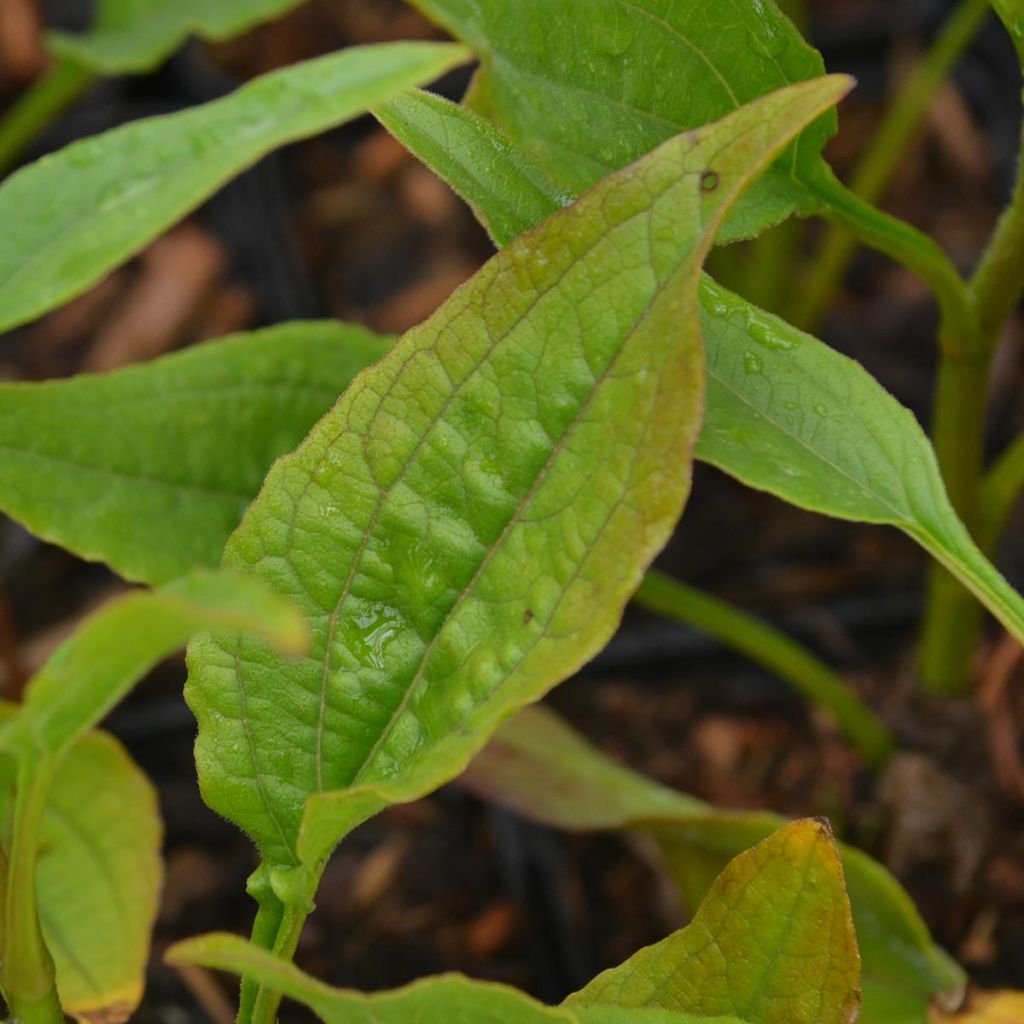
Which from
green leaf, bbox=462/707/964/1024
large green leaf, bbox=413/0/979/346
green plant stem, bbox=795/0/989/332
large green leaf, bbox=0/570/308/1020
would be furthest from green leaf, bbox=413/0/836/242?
green plant stem, bbox=795/0/989/332

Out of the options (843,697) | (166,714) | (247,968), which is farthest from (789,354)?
(166,714)

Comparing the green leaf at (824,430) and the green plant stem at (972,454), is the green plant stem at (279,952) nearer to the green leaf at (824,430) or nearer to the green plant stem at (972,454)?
the green leaf at (824,430)

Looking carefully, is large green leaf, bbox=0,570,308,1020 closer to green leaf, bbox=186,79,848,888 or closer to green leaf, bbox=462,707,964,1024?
green leaf, bbox=186,79,848,888

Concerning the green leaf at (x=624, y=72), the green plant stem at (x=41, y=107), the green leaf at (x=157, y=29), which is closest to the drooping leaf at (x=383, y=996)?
the green leaf at (x=624, y=72)

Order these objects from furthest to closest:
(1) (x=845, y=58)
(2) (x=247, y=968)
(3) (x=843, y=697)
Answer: (1) (x=845, y=58) → (3) (x=843, y=697) → (2) (x=247, y=968)

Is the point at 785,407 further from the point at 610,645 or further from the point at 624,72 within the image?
the point at 610,645

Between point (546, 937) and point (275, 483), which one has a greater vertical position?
point (275, 483)

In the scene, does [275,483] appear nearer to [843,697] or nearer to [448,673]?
[448,673]
